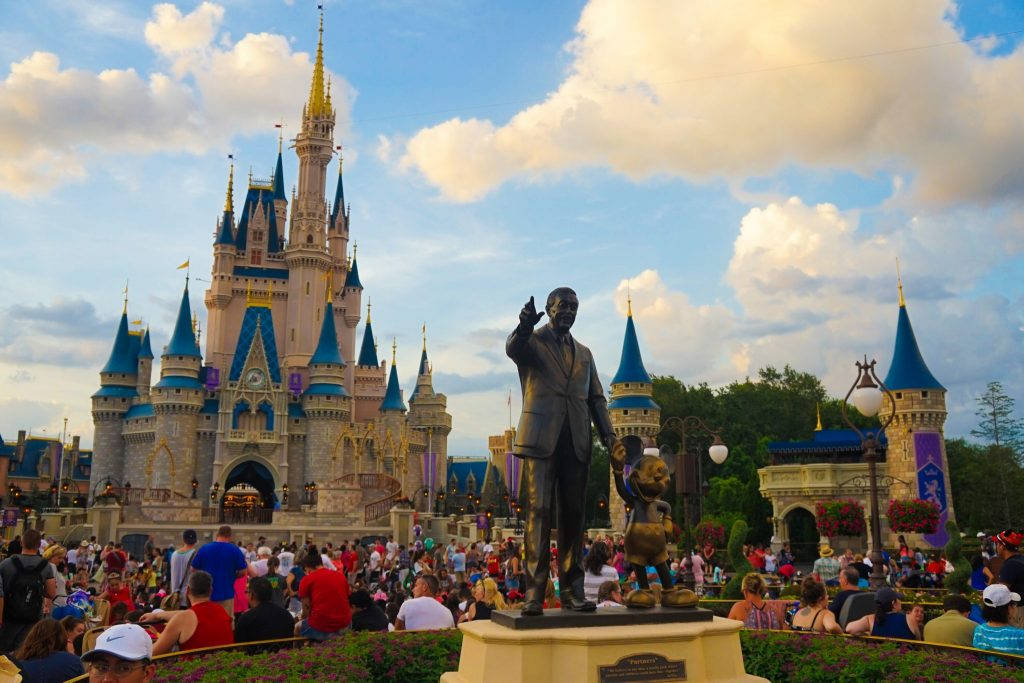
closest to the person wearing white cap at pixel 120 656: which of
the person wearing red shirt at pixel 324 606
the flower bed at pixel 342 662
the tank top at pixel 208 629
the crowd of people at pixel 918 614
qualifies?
the flower bed at pixel 342 662

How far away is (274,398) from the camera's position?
5178cm

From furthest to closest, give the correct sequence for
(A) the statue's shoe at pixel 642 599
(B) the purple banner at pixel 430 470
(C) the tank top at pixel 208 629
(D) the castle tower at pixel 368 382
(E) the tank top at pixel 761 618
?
(D) the castle tower at pixel 368 382
(B) the purple banner at pixel 430 470
(E) the tank top at pixel 761 618
(C) the tank top at pixel 208 629
(A) the statue's shoe at pixel 642 599

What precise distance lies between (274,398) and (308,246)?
1258 cm

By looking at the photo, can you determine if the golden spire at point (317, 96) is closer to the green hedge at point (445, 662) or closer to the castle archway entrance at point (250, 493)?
the castle archway entrance at point (250, 493)

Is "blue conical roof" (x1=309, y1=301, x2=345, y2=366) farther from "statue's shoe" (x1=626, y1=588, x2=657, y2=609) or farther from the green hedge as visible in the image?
"statue's shoe" (x1=626, y1=588, x2=657, y2=609)

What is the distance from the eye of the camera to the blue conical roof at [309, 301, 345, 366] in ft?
177

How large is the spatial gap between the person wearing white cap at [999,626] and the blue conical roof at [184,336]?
51.1 metres

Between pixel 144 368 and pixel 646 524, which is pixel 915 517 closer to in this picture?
pixel 646 524

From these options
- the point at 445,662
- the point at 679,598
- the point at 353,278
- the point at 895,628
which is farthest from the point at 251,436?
the point at 679,598

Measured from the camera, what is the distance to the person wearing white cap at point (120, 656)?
339 centimetres

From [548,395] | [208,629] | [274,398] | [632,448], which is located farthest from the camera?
[274,398]

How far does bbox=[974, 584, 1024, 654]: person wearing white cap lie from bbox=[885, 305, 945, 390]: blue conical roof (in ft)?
114

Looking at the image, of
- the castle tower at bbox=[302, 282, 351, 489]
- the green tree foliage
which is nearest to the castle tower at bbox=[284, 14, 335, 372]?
the castle tower at bbox=[302, 282, 351, 489]

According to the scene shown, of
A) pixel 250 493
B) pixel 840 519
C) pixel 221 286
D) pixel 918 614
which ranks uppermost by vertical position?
pixel 221 286
